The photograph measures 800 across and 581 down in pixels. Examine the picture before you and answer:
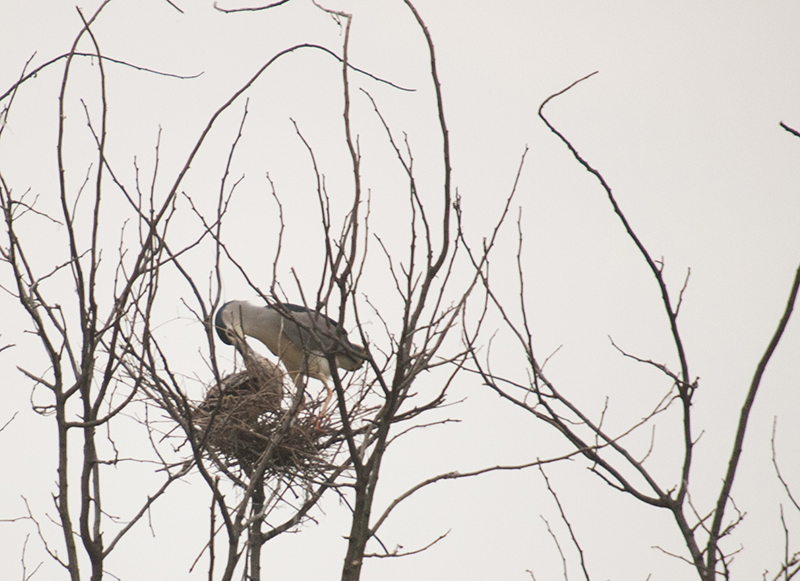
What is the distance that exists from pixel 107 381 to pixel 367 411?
2076 mm

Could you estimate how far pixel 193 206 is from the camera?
8.87ft

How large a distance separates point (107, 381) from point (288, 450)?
2133mm

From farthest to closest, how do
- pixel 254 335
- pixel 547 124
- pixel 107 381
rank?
pixel 254 335 → pixel 107 381 → pixel 547 124

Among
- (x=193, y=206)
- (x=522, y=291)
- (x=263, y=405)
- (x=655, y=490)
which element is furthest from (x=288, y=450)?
(x=655, y=490)

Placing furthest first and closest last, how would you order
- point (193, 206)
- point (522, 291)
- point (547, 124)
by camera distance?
point (193, 206), point (522, 291), point (547, 124)

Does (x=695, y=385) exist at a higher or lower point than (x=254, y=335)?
lower

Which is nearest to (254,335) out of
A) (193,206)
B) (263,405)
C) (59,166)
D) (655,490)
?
(263,405)

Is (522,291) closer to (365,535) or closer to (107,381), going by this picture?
(365,535)

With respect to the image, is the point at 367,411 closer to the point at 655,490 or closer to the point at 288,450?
the point at 288,450

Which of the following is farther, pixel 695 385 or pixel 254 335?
pixel 254 335

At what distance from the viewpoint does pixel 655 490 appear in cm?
212

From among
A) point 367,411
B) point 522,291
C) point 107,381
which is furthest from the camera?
point 367,411

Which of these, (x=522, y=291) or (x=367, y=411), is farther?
(x=367, y=411)

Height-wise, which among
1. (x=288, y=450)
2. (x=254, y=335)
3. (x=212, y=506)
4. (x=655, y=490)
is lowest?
(x=212, y=506)
